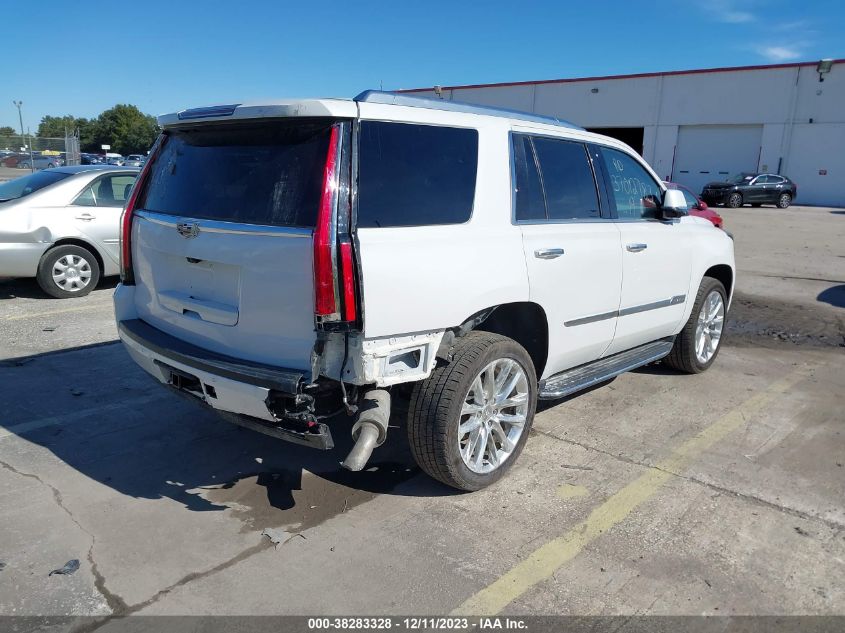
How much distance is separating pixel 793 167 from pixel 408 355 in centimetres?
3736

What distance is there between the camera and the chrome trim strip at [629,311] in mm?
4449

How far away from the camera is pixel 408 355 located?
3.39 meters

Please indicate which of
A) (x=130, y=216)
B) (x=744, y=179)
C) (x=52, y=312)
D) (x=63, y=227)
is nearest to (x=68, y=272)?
(x=63, y=227)

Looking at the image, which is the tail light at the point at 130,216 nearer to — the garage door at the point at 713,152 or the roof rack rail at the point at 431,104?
the roof rack rail at the point at 431,104

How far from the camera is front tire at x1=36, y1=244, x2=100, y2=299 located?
8.30 meters

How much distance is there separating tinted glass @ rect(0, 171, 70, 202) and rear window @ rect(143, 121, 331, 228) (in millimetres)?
5558

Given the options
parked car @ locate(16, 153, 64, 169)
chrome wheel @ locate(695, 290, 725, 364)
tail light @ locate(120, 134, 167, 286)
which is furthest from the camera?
parked car @ locate(16, 153, 64, 169)

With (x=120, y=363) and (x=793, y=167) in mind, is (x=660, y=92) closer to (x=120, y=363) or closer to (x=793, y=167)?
(x=793, y=167)

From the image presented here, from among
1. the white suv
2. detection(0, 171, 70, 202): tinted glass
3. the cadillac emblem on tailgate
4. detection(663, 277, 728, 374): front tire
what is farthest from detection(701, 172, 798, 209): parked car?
the cadillac emblem on tailgate

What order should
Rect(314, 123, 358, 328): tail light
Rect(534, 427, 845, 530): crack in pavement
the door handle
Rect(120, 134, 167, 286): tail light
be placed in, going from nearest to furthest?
Rect(314, 123, 358, 328): tail light, Rect(534, 427, 845, 530): crack in pavement, the door handle, Rect(120, 134, 167, 286): tail light

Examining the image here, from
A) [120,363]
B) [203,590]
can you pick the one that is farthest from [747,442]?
[120,363]

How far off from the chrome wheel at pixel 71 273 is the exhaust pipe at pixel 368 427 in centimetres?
661

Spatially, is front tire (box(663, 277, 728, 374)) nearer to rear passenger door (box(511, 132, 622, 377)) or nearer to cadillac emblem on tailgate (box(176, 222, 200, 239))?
rear passenger door (box(511, 132, 622, 377))

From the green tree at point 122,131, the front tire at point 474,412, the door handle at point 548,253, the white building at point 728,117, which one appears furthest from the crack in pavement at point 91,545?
the green tree at point 122,131
